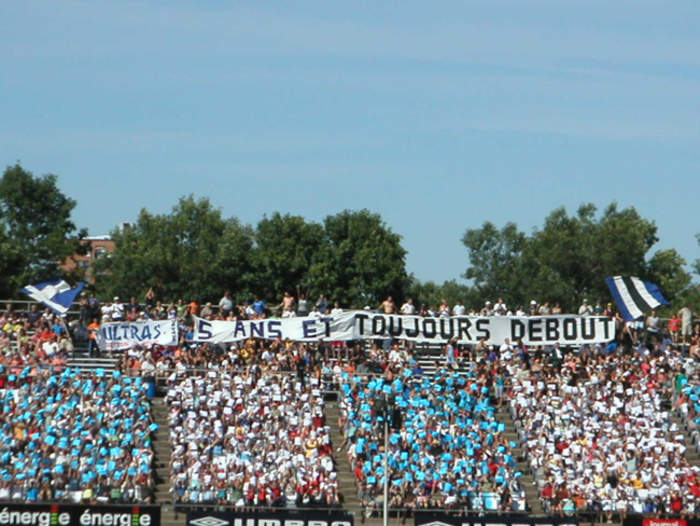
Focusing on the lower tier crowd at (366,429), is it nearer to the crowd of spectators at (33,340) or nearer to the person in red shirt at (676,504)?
the person in red shirt at (676,504)

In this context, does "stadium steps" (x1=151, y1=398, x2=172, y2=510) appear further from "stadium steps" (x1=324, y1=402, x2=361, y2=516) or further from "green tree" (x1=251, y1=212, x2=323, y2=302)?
"green tree" (x1=251, y1=212, x2=323, y2=302)

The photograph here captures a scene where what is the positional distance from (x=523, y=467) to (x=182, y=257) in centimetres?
4481

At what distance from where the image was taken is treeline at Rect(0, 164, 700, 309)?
75125mm

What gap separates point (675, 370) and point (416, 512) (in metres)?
Result: 12.3

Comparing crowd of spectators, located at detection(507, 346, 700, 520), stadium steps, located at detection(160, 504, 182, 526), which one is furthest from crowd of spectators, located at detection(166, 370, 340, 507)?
crowd of spectators, located at detection(507, 346, 700, 520)

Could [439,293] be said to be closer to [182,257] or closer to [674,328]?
[182,257]

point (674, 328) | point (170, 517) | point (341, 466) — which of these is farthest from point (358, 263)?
point (170, 517)

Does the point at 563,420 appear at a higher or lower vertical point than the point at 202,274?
lower

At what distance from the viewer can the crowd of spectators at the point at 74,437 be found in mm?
34406

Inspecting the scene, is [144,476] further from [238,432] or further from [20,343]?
[20,343]

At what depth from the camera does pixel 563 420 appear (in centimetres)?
3906

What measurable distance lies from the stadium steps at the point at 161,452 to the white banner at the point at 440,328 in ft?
13.1

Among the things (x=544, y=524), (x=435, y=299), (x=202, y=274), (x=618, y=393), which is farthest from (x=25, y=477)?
(x=435, y=299)

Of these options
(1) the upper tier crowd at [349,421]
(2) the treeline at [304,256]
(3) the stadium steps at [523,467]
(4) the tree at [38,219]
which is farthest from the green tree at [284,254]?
(3) the stadium steps at [523,467]
